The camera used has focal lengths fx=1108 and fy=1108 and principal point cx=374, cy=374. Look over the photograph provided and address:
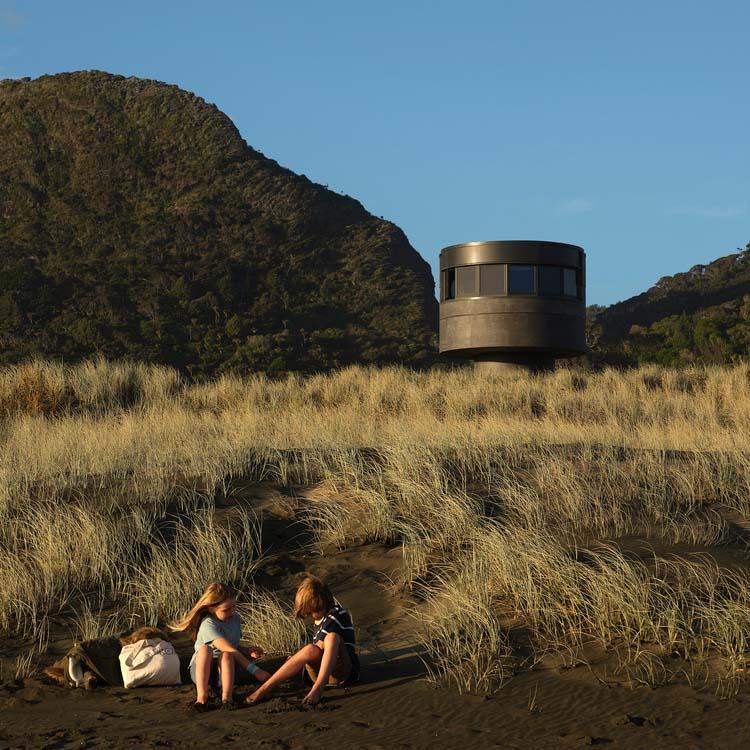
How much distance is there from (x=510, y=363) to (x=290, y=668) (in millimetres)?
Answer: 21446

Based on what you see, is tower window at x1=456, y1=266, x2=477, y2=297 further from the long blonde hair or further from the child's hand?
the child's hand

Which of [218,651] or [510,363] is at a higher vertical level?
[510,363]

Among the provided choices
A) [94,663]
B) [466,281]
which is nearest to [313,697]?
[94,663]

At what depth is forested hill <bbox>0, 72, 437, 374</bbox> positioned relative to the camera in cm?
5169

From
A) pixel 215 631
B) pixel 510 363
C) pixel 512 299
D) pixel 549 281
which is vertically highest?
pixel 549 281

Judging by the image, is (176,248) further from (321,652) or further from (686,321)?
(321,652)

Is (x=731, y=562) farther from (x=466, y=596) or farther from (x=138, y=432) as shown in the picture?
(x=138, y=432)

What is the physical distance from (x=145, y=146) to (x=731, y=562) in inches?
2481

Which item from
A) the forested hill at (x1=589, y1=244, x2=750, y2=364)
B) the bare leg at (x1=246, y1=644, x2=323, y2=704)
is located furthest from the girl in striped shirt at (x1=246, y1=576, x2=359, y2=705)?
the forested hill at (x1=589, y1=244, x2=750, y2=364)

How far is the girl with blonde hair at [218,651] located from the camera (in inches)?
257

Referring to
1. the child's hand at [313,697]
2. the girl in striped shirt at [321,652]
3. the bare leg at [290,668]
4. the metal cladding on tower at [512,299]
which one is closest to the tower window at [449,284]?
the metal cladding on tower at [512,299]

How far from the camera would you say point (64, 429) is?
54.6 feet

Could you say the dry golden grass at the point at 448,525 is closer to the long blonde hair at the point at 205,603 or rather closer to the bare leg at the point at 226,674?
the long blonde hair at the point at 205,603

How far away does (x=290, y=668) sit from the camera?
658 centimetres
